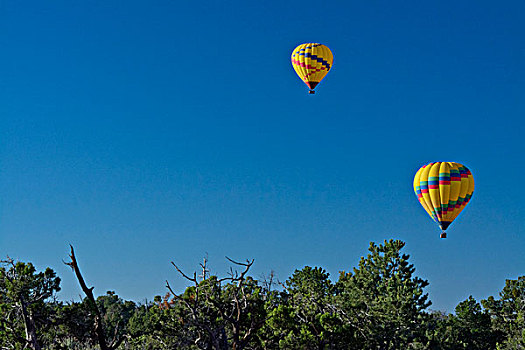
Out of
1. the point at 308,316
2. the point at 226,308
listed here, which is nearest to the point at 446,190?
the point at 308,316

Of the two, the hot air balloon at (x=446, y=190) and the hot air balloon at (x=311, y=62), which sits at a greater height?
the hot air balloon at (x=311, y=62)

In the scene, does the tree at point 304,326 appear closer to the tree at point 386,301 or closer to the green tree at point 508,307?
the tree at point 386,301

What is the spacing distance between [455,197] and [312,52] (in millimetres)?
20016

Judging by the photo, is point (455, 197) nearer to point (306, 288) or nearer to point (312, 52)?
point (306, 288)

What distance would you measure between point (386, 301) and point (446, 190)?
9789 mm

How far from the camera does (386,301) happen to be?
50.4 meters

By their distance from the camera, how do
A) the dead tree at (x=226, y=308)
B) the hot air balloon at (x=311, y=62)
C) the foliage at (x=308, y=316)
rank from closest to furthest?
1. the dead tree at (x=226, y=308)
2. the foliage at (x=308, y=316)
3. the hot air balloon at (x=311, y=62)

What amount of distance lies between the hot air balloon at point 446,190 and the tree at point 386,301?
156 inches

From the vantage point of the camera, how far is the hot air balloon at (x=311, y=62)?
61562mm

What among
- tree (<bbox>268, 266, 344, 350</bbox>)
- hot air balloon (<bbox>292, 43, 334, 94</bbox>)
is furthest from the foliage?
hot air balloon (<bbox>292, 43, 334, 94</bbox>)

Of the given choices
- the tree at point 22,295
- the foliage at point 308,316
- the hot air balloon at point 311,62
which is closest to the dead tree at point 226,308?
the foliage at point 308,316

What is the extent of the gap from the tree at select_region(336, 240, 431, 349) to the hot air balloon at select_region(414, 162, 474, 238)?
396 cm

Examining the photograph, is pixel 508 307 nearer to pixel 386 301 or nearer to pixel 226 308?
pixel 386 301

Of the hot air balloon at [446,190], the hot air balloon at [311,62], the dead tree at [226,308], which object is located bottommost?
the dead tree at [226,308]
